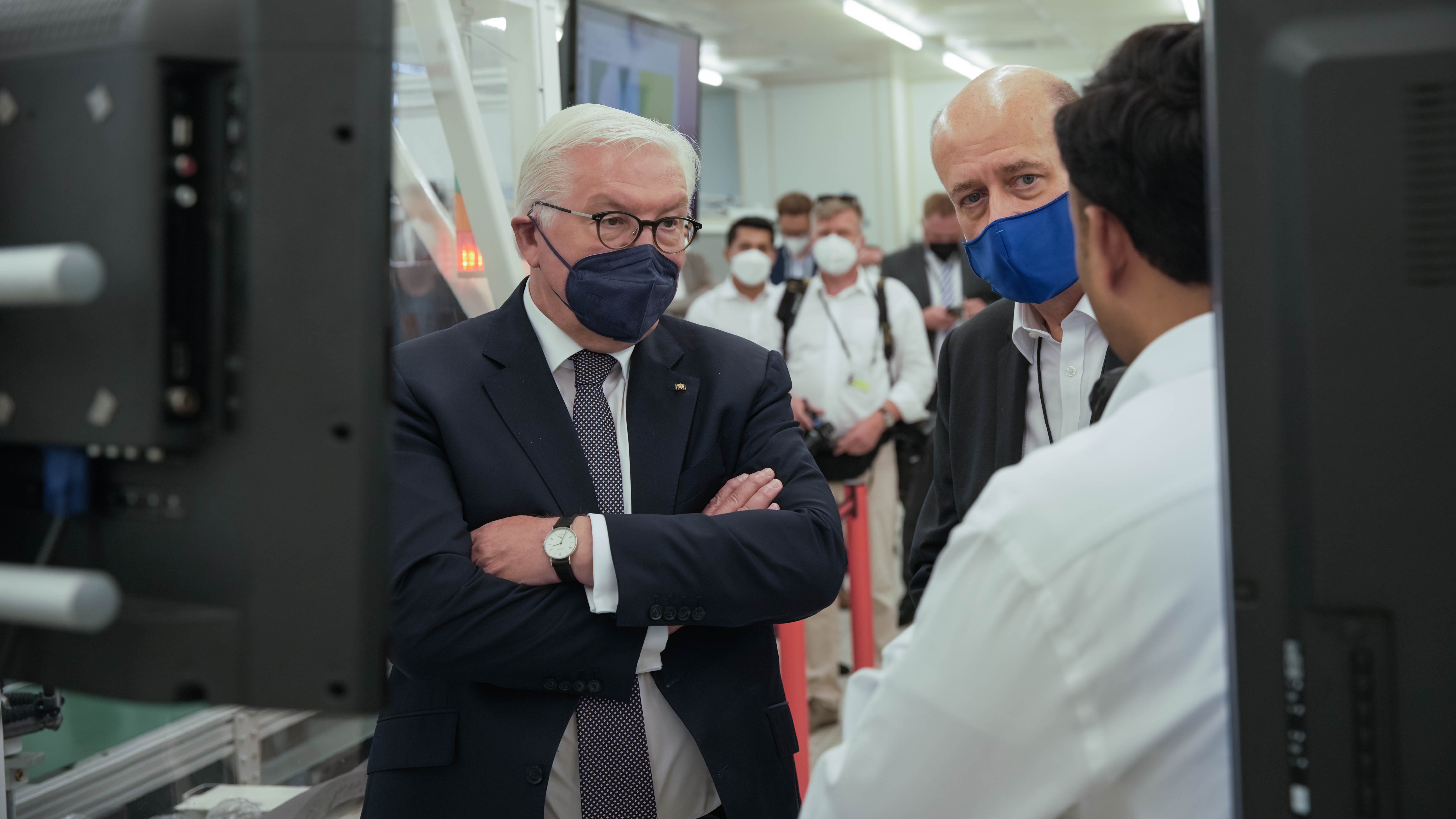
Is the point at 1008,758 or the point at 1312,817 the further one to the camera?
the point at 1008,758

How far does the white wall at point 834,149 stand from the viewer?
14.3 m

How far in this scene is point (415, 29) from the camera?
2.49m

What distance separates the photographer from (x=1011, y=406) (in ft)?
6.08

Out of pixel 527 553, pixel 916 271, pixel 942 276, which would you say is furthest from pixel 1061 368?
pixel 942 276

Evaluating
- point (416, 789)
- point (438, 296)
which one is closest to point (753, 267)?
point (438, 296)

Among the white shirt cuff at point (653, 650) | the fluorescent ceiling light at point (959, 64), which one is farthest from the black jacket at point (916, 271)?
the fluorescent ceiling light at point (959, 64)

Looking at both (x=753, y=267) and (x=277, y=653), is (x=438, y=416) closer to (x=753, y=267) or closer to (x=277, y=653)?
(x=277, y=653)

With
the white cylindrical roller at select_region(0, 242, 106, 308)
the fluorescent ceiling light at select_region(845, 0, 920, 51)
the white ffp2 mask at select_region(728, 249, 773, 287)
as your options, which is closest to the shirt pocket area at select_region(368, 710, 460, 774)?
the white cylindrical roller at select_region(0, 242, 106, 308)

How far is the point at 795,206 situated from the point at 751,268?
1672mm

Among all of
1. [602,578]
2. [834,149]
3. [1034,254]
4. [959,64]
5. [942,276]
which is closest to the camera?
[602,578]

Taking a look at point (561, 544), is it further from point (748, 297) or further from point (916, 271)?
point (916, 271)

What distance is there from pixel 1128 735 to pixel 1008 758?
92 mm

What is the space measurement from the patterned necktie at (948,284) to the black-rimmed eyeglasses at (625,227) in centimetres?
470

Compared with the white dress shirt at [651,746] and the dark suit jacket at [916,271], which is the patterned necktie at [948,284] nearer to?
the dark suit jacket at [916,271]
